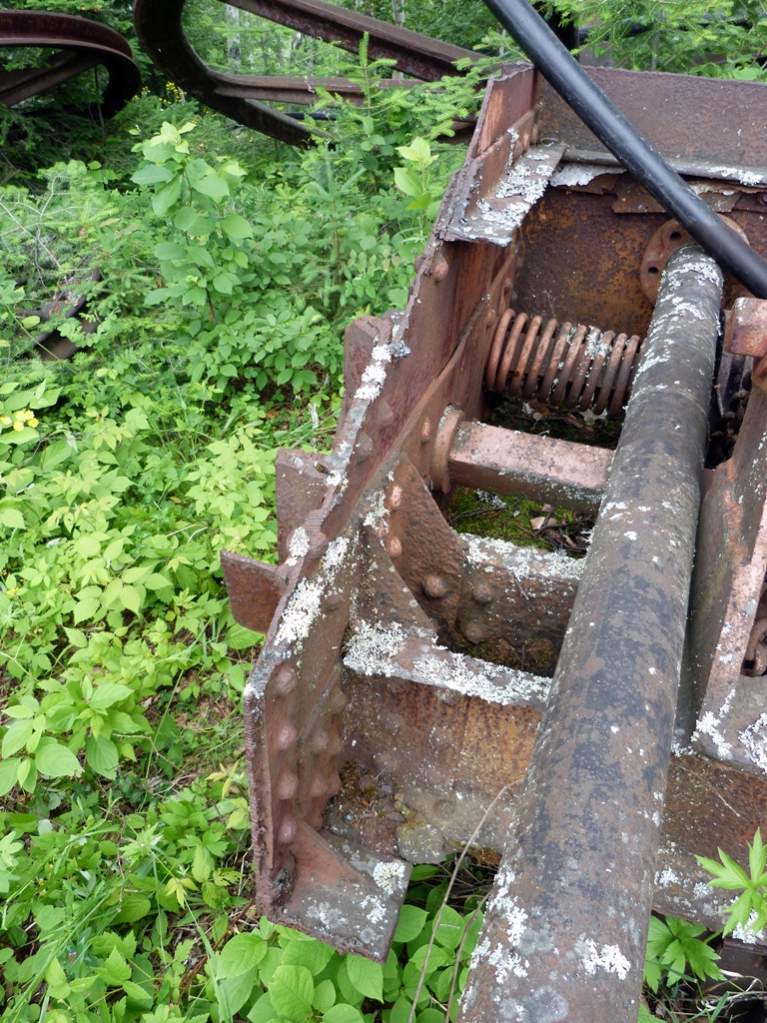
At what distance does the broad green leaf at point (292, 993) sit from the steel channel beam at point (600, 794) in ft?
3.04

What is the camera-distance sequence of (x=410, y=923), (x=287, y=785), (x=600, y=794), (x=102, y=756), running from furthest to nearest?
(x=102, y=756)
(x=410, y=923)
(x=287, y=785)
(x=600, y=794)

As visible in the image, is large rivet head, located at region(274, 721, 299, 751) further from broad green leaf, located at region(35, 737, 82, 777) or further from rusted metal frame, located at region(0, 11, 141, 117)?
rusted metal frame, located at region(0, 11, 141, 117)

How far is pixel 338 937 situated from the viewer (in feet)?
4.62

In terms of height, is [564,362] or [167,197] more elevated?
[167,197]

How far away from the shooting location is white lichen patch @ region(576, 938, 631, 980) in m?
0.78

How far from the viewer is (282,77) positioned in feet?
18.8

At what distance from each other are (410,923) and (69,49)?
18.7 ft

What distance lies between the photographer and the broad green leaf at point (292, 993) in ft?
5.17

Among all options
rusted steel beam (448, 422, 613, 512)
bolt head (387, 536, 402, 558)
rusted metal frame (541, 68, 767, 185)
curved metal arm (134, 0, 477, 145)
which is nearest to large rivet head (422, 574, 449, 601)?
bolt head (387, 536, 402, 558)

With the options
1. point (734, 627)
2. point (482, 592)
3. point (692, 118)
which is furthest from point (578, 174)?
point (734, 627)

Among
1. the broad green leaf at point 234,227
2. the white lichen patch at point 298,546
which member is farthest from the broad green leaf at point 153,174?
the white lichen patch at point 298,546

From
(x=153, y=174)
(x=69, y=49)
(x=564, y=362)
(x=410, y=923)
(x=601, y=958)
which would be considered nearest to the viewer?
(x=601, y=958)

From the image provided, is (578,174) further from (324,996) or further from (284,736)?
(324,996)

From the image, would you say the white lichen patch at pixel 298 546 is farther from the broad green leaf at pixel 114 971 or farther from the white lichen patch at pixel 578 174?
the white lichen patch at pixel 578 174
